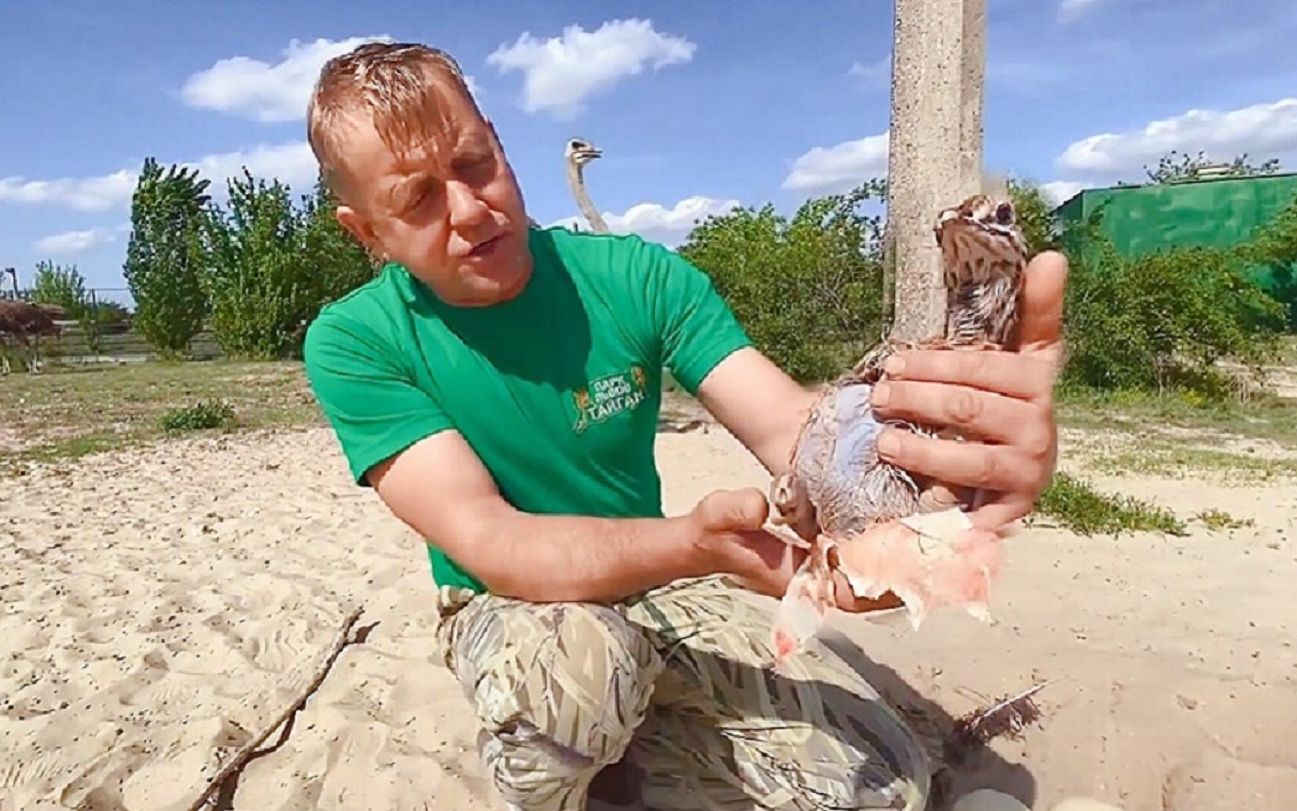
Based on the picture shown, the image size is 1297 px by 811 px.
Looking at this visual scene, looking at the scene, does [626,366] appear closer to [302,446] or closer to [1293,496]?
[1293,496]

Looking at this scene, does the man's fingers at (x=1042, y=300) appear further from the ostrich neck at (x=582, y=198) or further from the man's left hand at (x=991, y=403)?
the ostrich neck at (x=582, y=198)

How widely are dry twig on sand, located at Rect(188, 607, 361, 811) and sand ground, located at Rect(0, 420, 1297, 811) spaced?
0.13 feet

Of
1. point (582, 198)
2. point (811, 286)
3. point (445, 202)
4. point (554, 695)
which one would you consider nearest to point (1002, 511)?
point (554, 695)

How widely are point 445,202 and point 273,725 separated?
1.78 metres

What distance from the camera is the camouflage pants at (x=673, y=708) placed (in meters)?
2.29

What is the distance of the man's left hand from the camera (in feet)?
5.66

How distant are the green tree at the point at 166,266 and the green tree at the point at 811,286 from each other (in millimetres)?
17516

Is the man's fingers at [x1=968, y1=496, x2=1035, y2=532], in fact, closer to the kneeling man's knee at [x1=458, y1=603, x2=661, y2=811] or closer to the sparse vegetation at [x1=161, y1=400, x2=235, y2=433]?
the kneeling man's knee at [x1=458, y1=603, x2=661, y2=811]

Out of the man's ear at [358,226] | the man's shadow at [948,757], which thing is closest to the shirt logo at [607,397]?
the man's ear at [358,226]

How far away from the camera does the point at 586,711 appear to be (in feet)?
7.48

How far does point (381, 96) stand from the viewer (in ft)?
7.34

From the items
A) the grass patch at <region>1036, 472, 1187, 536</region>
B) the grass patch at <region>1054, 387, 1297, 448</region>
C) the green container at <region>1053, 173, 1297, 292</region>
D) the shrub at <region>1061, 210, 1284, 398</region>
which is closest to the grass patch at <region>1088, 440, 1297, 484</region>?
the grass patch at <region>1054, 387, 1297, 448</region>

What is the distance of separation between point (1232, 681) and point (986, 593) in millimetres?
2298

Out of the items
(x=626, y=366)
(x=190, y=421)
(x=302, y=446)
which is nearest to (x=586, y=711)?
(x=626, y=366)
